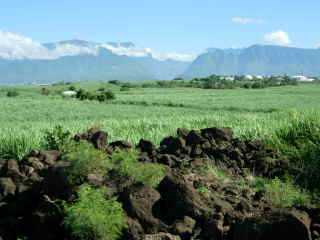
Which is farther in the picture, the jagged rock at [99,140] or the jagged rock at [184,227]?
the jagged rock at [99,140]

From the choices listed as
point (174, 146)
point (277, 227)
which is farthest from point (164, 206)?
point (174, 146)

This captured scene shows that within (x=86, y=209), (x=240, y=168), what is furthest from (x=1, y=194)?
(x=240, y=168)

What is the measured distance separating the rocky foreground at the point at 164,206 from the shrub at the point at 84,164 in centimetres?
11

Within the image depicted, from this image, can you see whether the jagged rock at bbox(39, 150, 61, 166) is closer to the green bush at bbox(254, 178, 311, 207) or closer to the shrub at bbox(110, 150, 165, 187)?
the shrub at bbox(110, 150, 165, 187)

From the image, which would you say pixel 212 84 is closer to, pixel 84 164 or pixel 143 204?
pixel 84 164

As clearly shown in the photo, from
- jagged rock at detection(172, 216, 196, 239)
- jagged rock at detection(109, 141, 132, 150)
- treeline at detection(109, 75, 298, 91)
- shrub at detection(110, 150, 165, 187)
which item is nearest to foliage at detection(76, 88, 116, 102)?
treeline at detection(109, 75, 298, 91)

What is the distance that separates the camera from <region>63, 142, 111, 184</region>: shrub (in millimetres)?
7125

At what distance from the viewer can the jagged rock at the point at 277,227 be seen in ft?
16.9

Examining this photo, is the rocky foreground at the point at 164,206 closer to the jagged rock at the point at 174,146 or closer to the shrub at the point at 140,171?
the shrub at the point at 140,171

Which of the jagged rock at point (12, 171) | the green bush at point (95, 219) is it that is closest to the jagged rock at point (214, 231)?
the green bush at point (95, 219)

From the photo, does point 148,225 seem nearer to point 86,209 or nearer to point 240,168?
point 86,209

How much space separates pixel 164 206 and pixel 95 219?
3.52ft

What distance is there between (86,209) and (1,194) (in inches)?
79.8

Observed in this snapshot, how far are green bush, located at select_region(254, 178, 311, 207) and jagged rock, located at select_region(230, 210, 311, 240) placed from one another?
1.35 m
